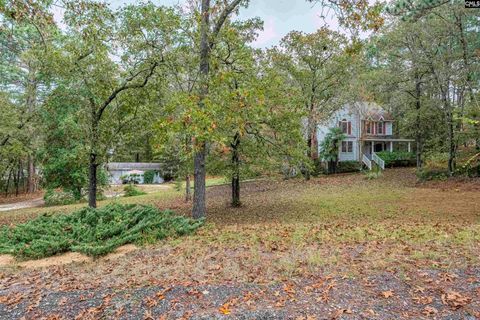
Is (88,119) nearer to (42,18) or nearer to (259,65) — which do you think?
(42,18)

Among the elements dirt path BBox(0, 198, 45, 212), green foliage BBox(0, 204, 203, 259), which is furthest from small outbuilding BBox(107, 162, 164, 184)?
green foliage BBox(0, 204, 203, 259)

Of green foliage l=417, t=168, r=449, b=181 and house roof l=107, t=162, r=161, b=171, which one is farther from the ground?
house roof l=107, t=162, r=161, b=171

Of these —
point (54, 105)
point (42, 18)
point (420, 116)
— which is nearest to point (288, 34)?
point (420, 116)

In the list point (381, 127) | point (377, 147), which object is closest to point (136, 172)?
point (377, 147)

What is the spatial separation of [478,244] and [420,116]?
696 inches

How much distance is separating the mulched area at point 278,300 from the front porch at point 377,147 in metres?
23.7

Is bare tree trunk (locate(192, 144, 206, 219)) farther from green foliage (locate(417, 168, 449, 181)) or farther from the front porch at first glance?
the front porch

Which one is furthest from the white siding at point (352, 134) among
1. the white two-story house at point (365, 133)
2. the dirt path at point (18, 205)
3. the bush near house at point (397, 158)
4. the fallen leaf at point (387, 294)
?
the fallen leaf at point (387, 294)

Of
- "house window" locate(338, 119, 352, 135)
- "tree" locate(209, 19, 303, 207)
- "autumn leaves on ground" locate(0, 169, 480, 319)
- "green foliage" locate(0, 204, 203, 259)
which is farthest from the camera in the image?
"house window" locate(338, 119, 352, 135)

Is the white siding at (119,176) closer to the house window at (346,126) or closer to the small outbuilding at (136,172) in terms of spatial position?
the small outbuilding at (136,172)

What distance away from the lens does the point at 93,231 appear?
5.98 m

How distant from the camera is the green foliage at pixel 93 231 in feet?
17.6

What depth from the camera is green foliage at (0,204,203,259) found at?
5.36m

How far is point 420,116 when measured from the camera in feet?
65.0
